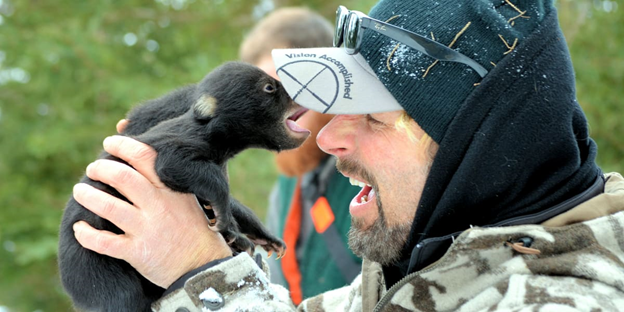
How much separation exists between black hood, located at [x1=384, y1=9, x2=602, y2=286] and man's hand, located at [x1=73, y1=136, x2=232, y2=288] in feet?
3.24

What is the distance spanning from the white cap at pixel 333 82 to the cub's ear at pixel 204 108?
0.62 metres

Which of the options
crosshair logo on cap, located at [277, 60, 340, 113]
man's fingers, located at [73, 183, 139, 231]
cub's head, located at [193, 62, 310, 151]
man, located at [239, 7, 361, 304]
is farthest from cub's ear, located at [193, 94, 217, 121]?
man, located at [239, 7, 361, 304]

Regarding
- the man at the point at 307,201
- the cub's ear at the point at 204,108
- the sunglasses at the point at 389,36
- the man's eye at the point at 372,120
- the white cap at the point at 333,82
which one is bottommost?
the man at the point at 307,201

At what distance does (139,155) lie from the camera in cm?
253

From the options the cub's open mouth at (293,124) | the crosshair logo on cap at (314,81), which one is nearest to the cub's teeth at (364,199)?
the crosshair logo on cap at (314,81)

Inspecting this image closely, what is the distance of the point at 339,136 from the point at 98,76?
4.62 m

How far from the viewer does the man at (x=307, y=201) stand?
373 cm

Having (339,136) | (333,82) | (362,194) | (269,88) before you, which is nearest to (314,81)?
(333,82)

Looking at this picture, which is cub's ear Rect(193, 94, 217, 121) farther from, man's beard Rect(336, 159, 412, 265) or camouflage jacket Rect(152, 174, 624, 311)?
camouflage jacket Rect(152, 174, 624, 311)

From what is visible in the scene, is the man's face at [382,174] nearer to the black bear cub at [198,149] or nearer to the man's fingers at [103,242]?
the black bear cub at [198,149]

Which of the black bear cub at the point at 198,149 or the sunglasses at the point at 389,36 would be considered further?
the black bear cub at the point at 198,149

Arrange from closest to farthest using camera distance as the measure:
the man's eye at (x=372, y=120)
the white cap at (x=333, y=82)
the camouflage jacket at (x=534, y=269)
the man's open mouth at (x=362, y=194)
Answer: the camouflage jacket at (x=534, y=269) → the white cap at (x=333, y=82) → the man's eye at (x=372, y=120) → the man's open mouth at (x=362, y=194)

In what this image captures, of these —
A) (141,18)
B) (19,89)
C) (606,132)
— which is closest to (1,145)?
(19,89)

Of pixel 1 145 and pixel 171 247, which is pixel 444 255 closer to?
pixel 171 247
